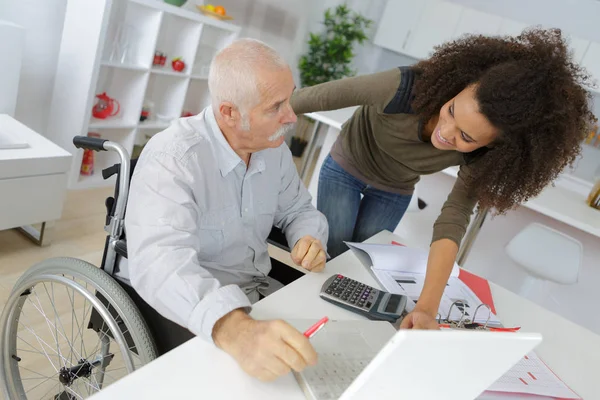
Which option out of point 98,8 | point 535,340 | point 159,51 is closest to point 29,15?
point 98,8

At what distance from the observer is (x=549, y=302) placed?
304 centimetres

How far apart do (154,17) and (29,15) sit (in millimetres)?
691

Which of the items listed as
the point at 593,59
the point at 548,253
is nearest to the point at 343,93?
the point at 548,253

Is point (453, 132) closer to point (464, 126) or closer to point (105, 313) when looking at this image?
point (464, 126)

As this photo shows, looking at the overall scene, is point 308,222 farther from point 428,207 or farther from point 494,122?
point 428,207

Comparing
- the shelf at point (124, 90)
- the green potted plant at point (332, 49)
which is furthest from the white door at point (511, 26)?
the shelf at point (124, 90)

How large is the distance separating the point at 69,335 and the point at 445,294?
1391 mm

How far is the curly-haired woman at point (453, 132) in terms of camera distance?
1196mm

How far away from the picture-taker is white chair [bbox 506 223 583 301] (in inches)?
97.8

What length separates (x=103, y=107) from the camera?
3.13m

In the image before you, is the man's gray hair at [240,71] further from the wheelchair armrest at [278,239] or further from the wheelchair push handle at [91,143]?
the wheelchair armrest at [278,239]

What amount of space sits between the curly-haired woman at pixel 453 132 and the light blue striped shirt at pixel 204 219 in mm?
303

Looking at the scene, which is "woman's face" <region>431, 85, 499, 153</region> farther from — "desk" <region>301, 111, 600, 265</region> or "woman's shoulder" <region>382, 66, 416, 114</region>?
"desk" <region>301, 111, 600, 265</region>

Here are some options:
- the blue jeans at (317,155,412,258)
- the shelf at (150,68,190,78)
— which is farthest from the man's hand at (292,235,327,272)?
the shelf at (150,68,190,78)
